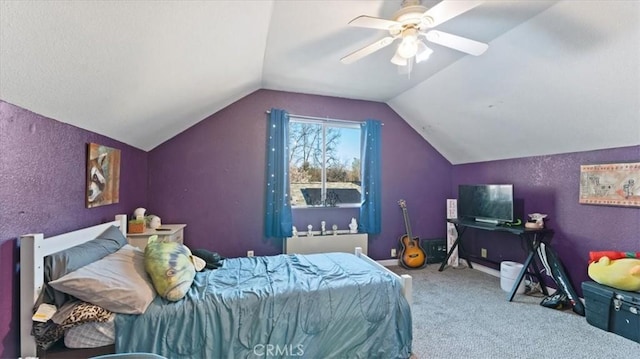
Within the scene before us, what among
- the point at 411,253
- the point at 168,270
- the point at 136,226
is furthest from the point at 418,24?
the point at 411,253

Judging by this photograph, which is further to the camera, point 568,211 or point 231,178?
point 231,178

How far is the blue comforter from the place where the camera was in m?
1.70

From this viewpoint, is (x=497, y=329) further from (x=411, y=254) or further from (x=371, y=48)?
(x=371, y=48)

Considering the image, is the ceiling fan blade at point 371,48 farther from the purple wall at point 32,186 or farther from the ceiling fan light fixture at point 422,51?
the purple wall at point 32,186

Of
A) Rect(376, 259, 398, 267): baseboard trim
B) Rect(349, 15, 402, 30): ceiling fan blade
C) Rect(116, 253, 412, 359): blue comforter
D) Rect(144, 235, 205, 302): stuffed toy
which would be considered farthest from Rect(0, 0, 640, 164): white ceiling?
Rect(376, 259, 398, 267): baseboard trim

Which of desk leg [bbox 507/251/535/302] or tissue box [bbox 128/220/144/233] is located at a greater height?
tissue box [bbox 128/220/144/233]

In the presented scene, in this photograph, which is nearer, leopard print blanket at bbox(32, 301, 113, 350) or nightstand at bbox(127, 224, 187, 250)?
leopard print blanket at bbox(32, 301, 113, 350)

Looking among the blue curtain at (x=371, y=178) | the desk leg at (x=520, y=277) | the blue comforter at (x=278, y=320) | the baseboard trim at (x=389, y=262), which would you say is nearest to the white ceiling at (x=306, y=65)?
the blue curtain at (x=371, y=178)

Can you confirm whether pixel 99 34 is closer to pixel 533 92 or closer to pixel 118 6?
pixel 118 6

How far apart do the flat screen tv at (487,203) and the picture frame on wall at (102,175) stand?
4185 millimetres

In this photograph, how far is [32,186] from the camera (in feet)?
5.46

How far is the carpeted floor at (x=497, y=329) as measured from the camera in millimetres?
2238

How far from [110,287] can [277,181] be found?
2494mm

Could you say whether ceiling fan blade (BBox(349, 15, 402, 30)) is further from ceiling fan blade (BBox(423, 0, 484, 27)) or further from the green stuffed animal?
the green stuffed animal
